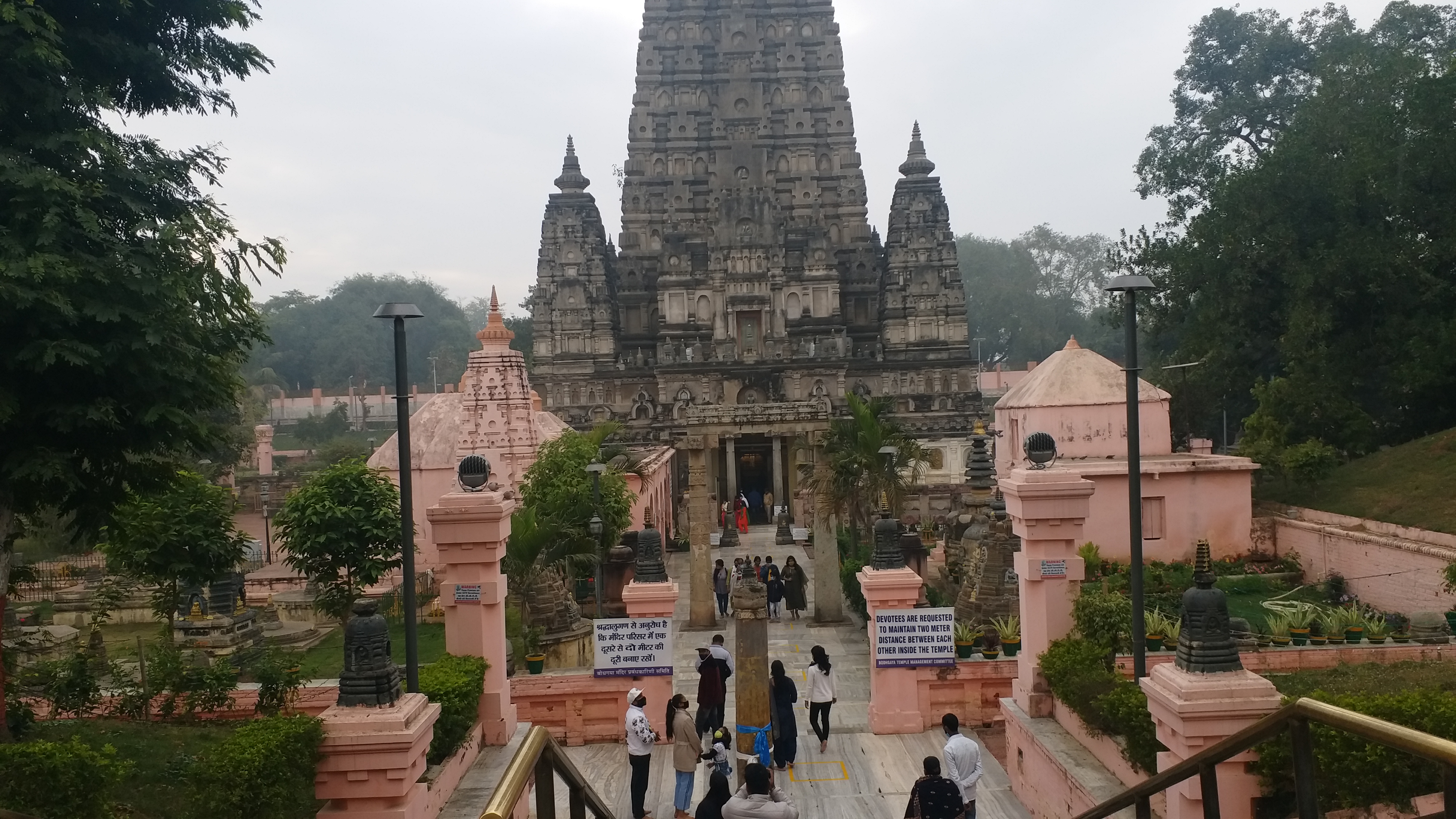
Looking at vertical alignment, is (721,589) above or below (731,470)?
below

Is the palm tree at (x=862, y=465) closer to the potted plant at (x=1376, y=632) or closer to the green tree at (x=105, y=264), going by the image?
the potted plant at (x=1376, y=632)

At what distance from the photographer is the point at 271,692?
31.0 ft

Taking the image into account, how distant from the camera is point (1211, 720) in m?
6.91

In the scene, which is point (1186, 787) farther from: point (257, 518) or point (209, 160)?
point (257, 518)

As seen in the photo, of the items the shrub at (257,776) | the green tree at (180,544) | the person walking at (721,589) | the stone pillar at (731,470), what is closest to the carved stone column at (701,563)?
the person walking at (721,589)

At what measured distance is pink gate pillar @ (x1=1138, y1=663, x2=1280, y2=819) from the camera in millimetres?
6918

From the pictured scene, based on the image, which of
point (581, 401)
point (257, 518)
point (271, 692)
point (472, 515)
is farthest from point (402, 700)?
point (581, 401)

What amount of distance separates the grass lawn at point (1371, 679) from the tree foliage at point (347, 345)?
3196 inches

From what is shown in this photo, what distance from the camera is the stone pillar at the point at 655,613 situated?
13156 millimetres

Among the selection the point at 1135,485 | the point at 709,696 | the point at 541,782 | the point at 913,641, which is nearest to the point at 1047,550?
the point at 1135,485

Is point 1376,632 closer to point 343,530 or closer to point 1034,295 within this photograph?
point 343,530

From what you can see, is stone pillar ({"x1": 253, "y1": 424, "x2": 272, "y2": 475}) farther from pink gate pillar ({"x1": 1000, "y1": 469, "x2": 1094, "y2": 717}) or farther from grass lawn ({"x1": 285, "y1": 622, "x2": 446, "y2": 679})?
pink gate pillar ({"x1": 1000, "y1": 469, "x2": 1094, "y2": 717})

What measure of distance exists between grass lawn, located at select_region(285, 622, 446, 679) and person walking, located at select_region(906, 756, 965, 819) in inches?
416

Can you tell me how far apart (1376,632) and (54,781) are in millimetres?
15905
